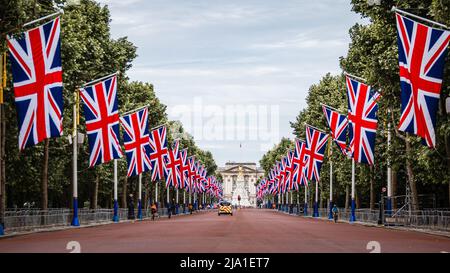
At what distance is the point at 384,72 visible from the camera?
44031mm

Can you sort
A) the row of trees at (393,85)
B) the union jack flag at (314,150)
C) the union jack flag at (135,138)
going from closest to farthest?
the row of trees at (393,85) → the union jack flag at (135,138) → the union jack flag at (314,150)

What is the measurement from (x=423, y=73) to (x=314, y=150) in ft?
123

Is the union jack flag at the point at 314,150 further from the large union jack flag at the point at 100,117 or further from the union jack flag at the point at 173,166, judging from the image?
the large union jack flag at the point at 100,117

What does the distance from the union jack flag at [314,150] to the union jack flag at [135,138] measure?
49.8 feet

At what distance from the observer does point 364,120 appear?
48188 millimetres

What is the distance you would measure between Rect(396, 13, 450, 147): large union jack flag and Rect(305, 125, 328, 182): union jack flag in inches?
1396

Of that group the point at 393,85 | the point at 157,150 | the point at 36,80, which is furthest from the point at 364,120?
the point at 157,150

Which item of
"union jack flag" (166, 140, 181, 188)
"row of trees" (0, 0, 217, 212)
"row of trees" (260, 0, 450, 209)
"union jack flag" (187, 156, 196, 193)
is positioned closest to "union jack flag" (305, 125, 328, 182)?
"row of trees" (260, 0, 450, 209)

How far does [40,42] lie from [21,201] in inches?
2175

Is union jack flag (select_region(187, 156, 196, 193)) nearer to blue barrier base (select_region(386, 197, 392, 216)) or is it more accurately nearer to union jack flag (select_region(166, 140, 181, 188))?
union jack flag (select_region(166, 140, 181, 188))

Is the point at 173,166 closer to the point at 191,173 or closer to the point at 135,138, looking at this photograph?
the point at 191,173

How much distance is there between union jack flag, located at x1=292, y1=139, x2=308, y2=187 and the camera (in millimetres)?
75425

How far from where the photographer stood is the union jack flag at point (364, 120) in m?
47.9

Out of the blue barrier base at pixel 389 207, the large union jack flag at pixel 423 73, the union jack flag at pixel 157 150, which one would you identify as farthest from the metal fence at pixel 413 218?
the union jack flag at pixel 157 150
